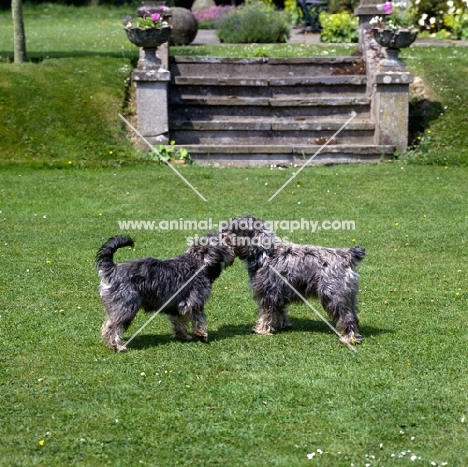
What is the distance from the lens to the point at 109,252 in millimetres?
7309

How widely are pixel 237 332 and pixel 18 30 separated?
11.5m

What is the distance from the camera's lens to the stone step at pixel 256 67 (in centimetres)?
1709

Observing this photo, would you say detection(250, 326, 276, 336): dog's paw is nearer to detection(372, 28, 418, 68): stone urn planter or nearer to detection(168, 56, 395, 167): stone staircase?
detection(168, 56, 395, 167): stone staircase

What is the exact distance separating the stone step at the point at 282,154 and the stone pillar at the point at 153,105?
63 cm

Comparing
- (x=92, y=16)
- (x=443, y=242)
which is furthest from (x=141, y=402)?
(x=92, y=16)

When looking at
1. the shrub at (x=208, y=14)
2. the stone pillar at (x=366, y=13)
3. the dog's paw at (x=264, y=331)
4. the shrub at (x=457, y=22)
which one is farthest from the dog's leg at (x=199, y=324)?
the shrub at (x=208, y=14)

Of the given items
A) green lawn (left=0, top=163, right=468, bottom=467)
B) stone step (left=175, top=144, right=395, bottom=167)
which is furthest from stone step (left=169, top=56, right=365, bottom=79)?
green lawn (left=0, top=163, right=468, bottom=467)

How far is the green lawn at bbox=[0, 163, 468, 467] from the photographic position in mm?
5824

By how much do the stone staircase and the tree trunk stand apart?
3122 mm

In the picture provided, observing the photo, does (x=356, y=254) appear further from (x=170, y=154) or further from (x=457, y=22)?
(x=457, y=22)

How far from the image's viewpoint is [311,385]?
266 inches

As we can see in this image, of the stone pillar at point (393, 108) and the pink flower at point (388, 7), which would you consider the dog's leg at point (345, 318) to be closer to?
the stone pillar at point (393, 108)

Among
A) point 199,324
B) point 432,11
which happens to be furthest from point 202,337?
point 432,11

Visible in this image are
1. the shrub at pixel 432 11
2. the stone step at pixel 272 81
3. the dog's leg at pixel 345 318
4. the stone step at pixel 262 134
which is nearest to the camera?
the dog's leg at pixel 345 318
